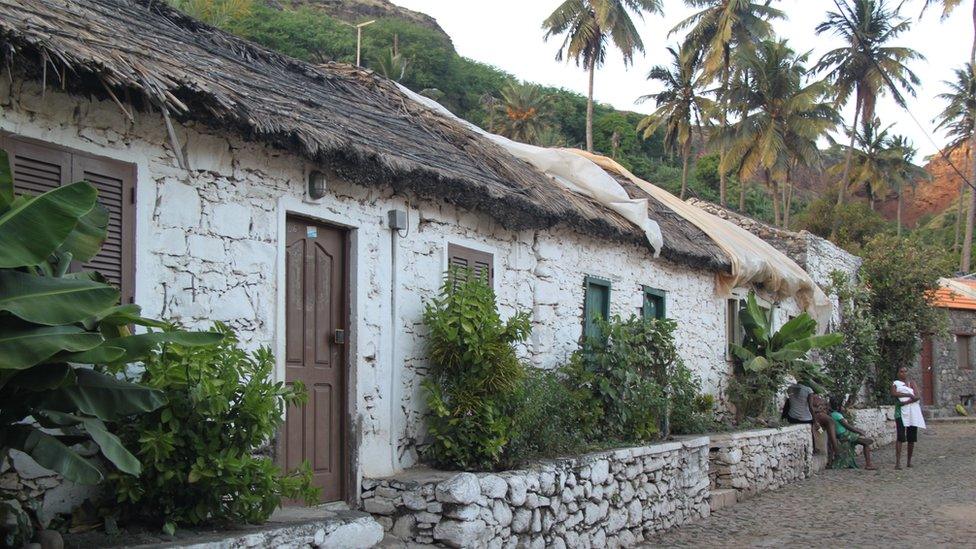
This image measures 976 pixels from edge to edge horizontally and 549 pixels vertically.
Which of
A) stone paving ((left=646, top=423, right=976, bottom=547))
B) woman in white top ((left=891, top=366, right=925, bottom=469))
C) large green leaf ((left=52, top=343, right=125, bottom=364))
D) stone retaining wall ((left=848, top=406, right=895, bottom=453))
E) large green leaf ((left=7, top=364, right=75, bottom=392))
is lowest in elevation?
stone paving ((left=646, top=423, right=976, bottom=547))

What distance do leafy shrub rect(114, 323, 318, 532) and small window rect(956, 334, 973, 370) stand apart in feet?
88.7

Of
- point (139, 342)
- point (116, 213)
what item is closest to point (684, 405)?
point (116, 213)

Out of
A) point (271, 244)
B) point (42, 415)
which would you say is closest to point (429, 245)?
point (271, 244)

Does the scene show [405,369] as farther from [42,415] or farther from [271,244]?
[42,415]

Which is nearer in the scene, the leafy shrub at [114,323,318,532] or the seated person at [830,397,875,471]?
the leafy shrub at [114,323,318,532]

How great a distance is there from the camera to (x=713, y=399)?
1366 centimetres

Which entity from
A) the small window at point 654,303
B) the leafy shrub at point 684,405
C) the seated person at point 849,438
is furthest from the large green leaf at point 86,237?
the seated person at point 849,438

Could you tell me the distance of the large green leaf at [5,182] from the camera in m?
4.19

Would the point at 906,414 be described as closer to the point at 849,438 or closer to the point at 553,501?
the point at 849,438

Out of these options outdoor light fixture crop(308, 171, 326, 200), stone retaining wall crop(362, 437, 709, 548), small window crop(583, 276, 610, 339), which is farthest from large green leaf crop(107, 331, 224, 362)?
small window crop(583, 276, 610, 339)

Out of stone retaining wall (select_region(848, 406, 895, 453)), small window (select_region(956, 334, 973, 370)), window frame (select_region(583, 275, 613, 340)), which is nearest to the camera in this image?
window frame (select_region(583, 275, 613, 340))

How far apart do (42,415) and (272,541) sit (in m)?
1.42

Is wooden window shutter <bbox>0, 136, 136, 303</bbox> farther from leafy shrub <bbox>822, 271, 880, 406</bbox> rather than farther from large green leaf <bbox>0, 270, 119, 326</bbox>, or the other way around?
leafy shrub <bbox>822, 271, 880, 406</bbox>

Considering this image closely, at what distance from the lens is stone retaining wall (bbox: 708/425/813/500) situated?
12.0 m
